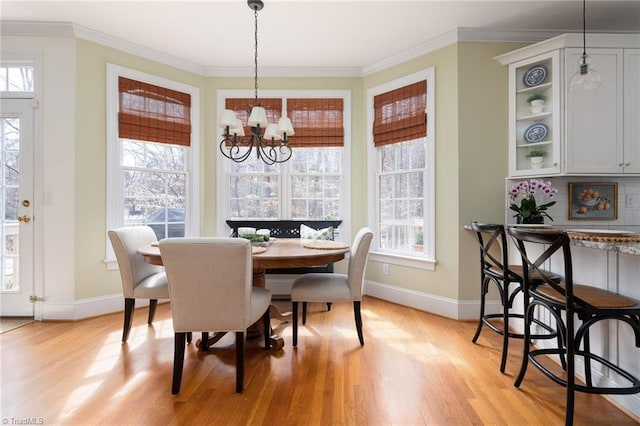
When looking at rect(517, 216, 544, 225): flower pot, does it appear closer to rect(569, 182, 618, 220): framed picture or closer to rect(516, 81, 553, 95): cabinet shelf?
rect(569, 182, 618, 220): framed picture

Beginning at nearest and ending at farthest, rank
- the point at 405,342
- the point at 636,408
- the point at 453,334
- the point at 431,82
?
the point at 636,408
the point at 405,342
the point at 453,334
the point at 431,82

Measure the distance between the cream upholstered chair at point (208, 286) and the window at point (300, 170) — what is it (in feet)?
6.75

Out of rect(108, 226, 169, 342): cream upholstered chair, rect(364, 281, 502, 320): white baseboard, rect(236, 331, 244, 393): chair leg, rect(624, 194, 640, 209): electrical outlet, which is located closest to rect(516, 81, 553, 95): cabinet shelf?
rect(624, 194, 640, 209): electrical outlet

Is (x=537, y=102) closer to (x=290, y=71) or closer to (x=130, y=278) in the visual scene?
(x=290, y=71)

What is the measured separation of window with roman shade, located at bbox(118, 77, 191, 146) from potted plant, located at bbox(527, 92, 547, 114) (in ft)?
11.7

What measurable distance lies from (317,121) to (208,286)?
8.50 feet

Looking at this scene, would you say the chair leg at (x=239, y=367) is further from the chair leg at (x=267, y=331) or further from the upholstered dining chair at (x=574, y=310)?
the upholstered dining chair at (x=574, y=310)

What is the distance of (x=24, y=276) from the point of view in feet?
9.70

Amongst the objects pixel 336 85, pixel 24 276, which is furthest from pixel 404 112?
pixel 24 276

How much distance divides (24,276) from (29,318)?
0.40 m

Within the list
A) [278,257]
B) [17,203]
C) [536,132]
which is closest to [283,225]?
[278,257]

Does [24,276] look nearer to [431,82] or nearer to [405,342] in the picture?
[405,342]

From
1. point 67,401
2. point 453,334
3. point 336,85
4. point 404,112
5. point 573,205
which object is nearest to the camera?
point 67,401

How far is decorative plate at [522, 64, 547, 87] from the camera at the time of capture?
9.16 feet
